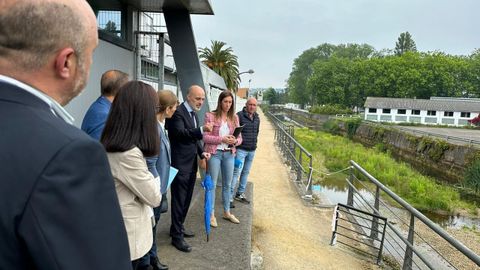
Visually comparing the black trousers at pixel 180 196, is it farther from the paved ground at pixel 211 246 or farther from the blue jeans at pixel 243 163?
the blue jeans at pixel 243 163

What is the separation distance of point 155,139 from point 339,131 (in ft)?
136

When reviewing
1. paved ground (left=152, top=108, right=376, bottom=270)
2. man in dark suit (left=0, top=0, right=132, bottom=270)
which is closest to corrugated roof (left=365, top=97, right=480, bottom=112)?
paved ground (left=152, top=108, right=376, bottom=270)

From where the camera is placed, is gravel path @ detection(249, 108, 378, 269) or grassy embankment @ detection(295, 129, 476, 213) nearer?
gravel path @ detection(249, 108, 378, 269)

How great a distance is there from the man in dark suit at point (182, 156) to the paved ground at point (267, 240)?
0.88 ft

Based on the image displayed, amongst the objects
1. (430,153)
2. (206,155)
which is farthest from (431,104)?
(206,155)

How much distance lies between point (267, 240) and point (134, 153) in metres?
3.73

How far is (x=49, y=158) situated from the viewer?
0.76m

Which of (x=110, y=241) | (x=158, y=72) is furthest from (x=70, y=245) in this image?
(x=158, y=72)

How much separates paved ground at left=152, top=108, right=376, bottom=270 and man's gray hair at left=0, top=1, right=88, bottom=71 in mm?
2995

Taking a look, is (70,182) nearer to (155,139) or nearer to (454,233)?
(155,139)

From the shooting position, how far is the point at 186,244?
154 inches

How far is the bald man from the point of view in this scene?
2.73 metres

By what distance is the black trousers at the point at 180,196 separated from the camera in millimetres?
3789

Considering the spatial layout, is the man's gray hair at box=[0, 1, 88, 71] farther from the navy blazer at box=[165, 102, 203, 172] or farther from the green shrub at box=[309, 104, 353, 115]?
the green shrub at box=[309, 104, 353, 115]
